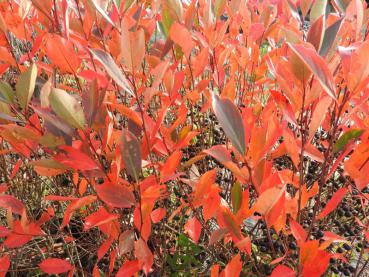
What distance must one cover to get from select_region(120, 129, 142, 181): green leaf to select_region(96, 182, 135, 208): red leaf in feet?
0.20

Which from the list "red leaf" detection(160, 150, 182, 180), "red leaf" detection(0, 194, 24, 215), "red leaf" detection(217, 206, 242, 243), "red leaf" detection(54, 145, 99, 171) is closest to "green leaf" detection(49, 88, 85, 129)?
"red leaf" detection(54, 145, 99, 171)

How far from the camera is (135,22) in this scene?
1168 millimetres

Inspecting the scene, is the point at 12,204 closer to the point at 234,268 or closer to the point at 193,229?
the point at 193,229

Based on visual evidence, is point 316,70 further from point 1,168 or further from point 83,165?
point 1,168

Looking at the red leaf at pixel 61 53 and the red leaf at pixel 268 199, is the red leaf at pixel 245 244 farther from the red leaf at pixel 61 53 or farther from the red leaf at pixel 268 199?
the red leaf at pixel 61 53

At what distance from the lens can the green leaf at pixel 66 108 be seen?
782 mm

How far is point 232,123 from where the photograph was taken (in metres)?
0.77

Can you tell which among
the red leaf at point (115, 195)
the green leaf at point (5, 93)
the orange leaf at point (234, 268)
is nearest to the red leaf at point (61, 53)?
the green leaf at point (5, 93)

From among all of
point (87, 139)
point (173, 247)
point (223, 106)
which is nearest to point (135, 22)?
point (87, 139)

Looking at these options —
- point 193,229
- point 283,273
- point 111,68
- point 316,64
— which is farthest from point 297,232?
point 111,68

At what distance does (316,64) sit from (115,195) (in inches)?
17.2

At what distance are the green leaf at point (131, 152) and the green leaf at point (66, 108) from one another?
0.08 metres

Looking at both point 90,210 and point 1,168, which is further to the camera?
point 1,168

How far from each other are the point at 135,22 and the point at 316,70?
23.7 inches
